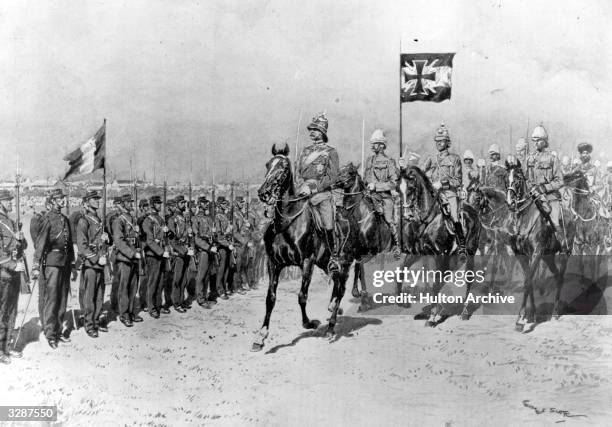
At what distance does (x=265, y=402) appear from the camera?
8602 mm

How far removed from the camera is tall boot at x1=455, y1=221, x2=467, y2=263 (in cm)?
925

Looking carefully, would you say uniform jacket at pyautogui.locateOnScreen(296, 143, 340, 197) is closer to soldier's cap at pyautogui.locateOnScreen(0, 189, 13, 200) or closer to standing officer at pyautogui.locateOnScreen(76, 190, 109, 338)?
standing officer at pyautogui.locateOnScreen(76, 190, 109, 338)

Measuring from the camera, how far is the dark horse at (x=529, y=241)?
9.01 m

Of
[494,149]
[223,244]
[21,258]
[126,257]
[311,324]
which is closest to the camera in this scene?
[21,258]

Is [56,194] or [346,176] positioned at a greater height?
[346,176]

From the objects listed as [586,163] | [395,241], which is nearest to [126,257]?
[395,241]

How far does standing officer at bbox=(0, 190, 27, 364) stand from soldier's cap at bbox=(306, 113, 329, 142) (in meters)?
4.31

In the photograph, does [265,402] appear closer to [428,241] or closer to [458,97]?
[428,241]

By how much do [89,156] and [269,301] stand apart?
3.60 meters

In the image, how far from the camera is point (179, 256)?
9.70m

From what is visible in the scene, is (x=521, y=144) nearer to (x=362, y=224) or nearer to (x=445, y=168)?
(x=445, y=168)

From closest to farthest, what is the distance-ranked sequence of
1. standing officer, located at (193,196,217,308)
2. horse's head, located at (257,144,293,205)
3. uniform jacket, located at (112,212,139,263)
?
horse's head, located at (257,144,293,205) → uniform jacket, located at (112,212,139,263) → standing officer, located at (193,196,217,308)

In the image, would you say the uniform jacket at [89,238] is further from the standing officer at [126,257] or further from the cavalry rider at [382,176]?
the cavalry rider at [382,176]

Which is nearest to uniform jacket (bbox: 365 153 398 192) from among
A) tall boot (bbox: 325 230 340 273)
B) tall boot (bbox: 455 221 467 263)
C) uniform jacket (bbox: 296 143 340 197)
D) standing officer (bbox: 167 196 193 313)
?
uniform jacket (bbox: 296 143 340 197)
